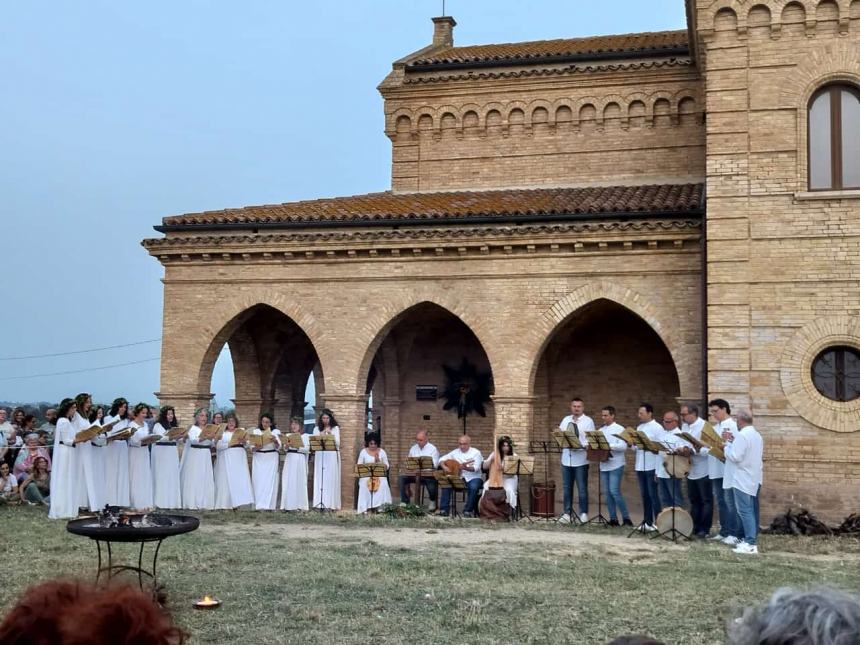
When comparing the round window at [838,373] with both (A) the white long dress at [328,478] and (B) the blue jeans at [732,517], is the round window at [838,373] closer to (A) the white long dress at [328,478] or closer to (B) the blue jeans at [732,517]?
(B) the blue jeans at [732,517]

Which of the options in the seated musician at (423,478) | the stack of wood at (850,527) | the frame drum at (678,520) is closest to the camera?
the frame drum at (678,520)

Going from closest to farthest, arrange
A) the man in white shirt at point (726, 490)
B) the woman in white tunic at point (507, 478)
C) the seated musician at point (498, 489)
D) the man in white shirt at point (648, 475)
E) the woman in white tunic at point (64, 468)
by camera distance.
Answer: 1. the man in white shirt at point (726, 490)
2. the man in white shirt at point (648, 475)
3. the woman in white tunic at point (64, 468)
4. the seated musician at point (498, 489)
5. the woman in white tunic at point (507, 478)

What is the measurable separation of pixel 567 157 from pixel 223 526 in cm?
1140

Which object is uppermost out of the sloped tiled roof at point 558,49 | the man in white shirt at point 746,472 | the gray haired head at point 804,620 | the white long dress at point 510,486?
the sloped tiled roof at point 558,49

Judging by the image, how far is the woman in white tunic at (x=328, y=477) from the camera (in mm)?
16906

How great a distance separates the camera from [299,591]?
896cm

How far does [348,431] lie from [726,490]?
24.7 feet

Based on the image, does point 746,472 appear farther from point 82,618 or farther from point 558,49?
point 558,49

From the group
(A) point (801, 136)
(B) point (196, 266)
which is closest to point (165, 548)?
(B) point (196, 266)

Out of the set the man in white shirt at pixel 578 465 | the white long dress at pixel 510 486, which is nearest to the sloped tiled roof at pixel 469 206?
the man in white shirt at pixel 578 465

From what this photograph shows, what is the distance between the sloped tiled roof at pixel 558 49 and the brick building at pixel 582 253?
0.08 meters

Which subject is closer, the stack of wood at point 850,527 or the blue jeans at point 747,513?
the blue jeans at point 747,513

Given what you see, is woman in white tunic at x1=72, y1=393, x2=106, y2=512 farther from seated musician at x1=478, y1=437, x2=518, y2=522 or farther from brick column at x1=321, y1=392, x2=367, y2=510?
seated musician at x1=478, y1=437, x2=518, y2=522

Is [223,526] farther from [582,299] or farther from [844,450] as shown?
[844,450]
